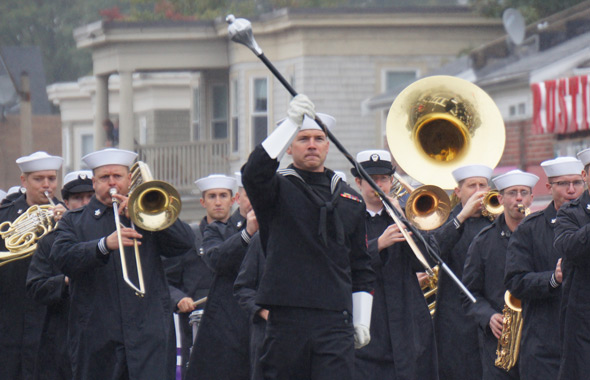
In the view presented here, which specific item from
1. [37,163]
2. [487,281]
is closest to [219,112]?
[37,163]

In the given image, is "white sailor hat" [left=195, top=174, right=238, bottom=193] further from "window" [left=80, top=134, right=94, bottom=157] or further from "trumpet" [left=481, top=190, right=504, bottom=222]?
"window" [left=80, top=134, right=94, bottom=157]

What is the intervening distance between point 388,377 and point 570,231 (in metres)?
1.61

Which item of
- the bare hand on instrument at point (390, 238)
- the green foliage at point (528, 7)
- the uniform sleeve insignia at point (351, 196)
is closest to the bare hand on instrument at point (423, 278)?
the bare hand on instrument at point (390, 238)

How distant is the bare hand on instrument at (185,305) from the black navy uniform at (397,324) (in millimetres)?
3017

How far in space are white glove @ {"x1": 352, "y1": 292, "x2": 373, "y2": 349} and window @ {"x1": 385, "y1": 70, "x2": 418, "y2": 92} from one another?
23.2m

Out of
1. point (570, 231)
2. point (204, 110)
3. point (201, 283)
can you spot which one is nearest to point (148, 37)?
point (204, 110)

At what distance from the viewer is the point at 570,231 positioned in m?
8.40

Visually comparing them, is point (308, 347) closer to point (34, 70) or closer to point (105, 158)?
point (105, 158)

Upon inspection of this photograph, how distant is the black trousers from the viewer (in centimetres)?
722

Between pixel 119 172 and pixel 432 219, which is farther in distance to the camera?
pixel 432 219

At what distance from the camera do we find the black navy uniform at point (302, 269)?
7238 mm

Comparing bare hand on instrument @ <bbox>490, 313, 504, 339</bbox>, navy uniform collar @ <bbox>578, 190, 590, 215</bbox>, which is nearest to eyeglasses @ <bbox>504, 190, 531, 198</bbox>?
bare hand on instrument @ <bbox>490, 313, 504, 339</bbox>

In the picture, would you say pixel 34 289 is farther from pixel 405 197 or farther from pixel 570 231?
pixel 570 231

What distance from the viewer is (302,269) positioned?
289 inches
